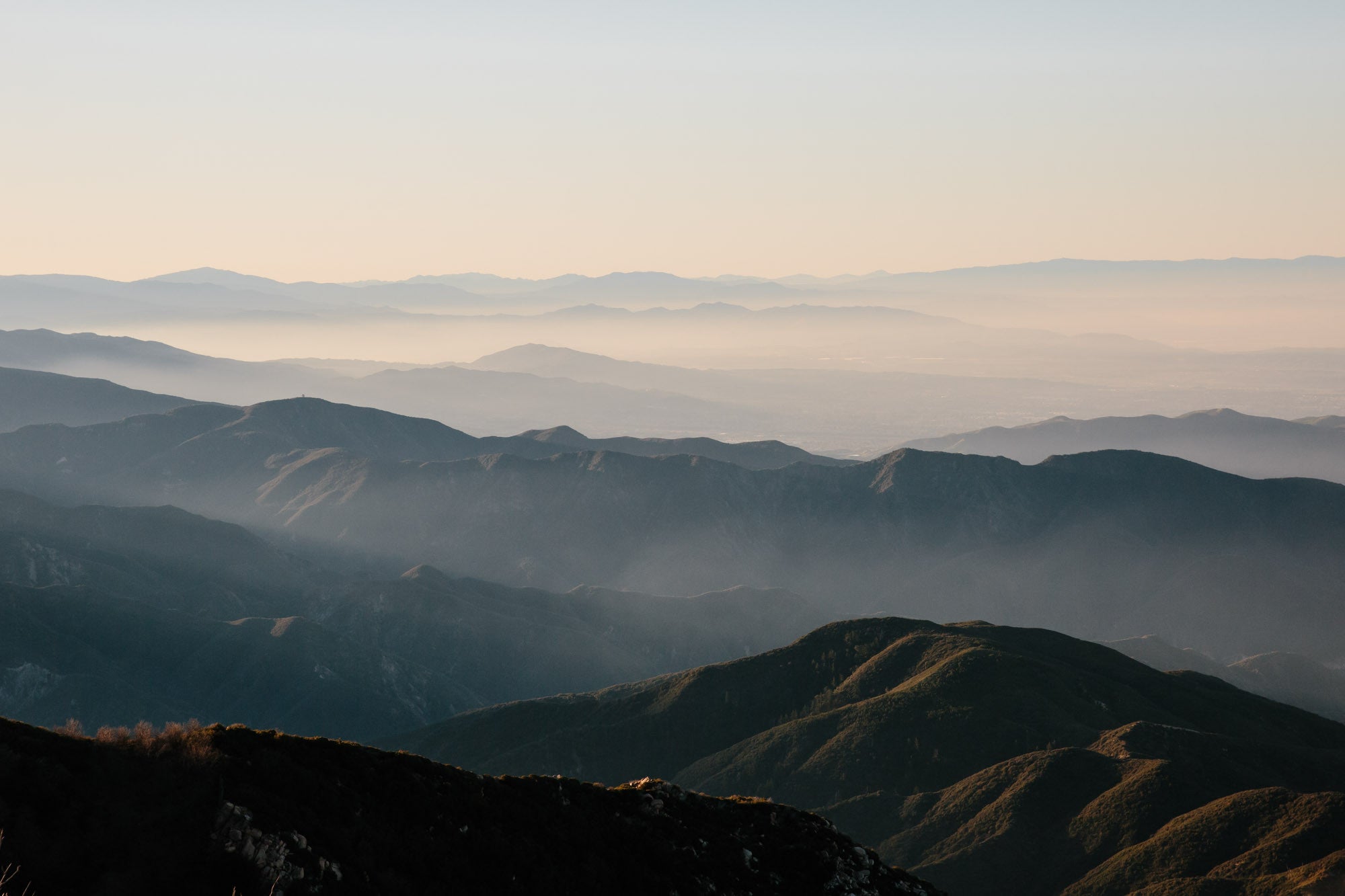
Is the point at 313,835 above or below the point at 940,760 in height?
above

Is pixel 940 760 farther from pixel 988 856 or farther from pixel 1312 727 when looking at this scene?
pixel 1312 727

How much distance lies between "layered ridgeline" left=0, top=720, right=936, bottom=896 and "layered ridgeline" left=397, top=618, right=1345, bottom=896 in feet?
139

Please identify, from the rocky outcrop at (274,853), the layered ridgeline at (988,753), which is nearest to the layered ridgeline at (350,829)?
the rocky outcrop at (274,853)

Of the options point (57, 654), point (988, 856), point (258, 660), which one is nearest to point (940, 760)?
point (988, 856)

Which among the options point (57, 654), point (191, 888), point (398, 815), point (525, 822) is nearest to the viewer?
point (191, 888)

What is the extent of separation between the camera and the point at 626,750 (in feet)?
481

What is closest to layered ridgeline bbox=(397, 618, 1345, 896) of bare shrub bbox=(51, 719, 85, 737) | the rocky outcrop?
the rocky outcrop

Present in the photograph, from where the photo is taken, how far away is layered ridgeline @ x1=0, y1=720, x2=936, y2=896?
1588 inches

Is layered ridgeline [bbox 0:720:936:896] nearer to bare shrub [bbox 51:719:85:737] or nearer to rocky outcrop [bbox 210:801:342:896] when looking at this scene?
rocky outcrop [bbox 210:801:342:896]

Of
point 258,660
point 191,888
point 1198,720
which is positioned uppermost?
point 191,888

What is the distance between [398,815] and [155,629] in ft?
541

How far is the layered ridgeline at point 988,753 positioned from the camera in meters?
95.6

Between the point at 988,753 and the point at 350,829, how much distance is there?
95.6m

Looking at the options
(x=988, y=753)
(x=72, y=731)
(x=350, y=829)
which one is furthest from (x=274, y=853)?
(x=988, y=753)
